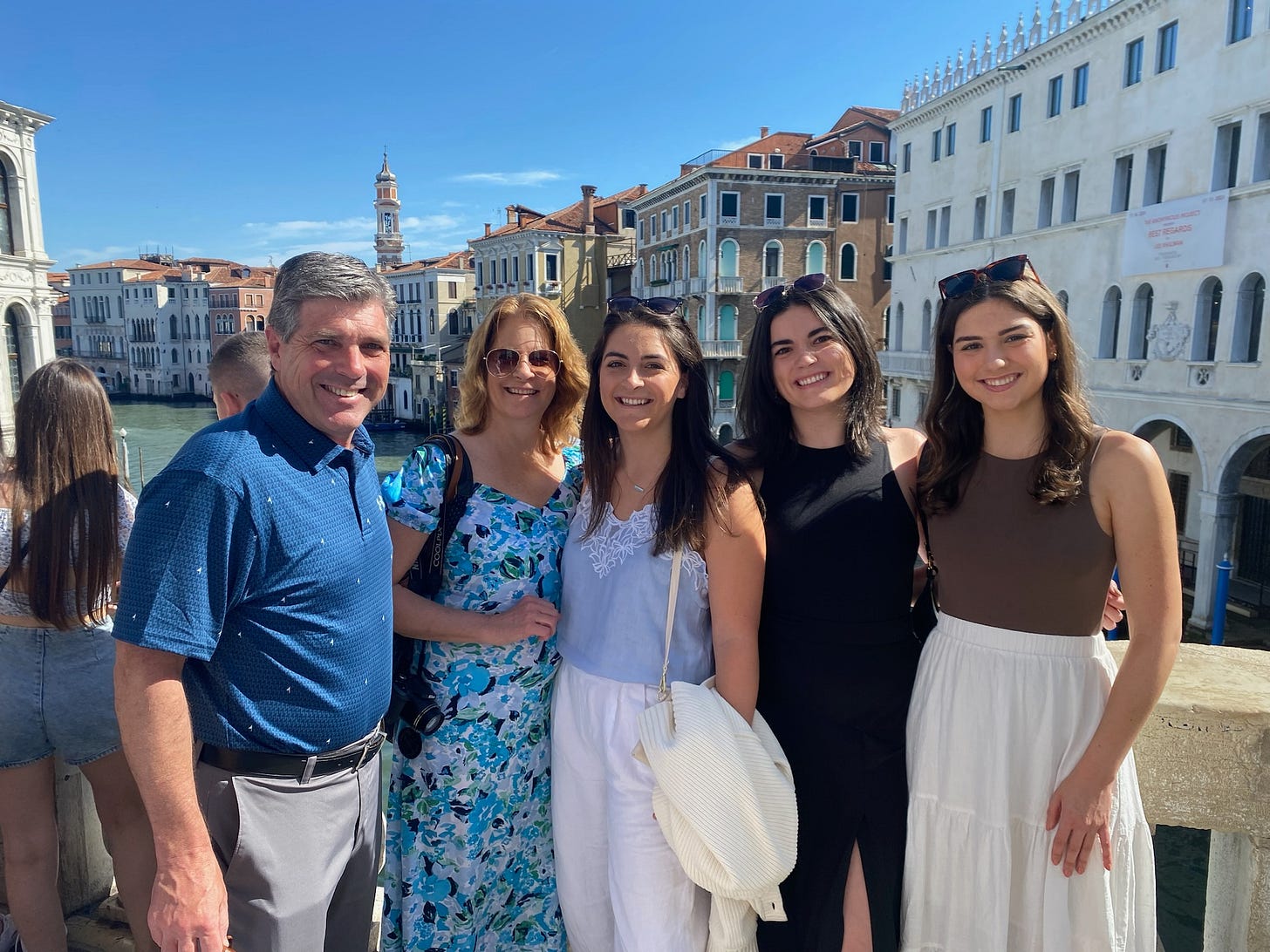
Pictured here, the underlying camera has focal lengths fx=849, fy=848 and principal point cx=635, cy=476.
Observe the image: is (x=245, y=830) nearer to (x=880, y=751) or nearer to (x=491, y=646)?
(x=491, y=646)

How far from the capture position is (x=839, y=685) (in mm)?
1708

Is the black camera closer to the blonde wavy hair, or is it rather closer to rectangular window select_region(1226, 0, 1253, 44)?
the blonde wavy hair

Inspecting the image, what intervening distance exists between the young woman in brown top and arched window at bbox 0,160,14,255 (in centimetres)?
2502

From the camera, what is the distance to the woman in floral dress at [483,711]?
1.81 metres

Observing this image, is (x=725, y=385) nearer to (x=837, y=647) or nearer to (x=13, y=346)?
(x=13, y=346)

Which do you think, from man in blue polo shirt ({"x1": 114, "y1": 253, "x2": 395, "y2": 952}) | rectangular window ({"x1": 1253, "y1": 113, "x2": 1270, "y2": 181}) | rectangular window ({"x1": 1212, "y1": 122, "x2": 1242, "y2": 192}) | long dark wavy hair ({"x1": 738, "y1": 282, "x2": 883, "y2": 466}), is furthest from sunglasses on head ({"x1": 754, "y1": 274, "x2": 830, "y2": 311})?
rectangular window ({"x1": 1212, "y1": 122, "x2": 1242, "y2": 192})

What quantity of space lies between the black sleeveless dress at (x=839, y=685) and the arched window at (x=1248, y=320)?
13.7 m

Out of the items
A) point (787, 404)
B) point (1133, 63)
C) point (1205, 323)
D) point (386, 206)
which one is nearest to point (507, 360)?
point (787, 404)

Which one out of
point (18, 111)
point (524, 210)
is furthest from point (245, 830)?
point (524, 210)

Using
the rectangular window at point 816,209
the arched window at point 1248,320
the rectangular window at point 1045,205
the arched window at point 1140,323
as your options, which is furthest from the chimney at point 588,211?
the arched window at point 1248,320

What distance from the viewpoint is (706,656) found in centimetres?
176

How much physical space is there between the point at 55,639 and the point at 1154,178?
16.8 meters

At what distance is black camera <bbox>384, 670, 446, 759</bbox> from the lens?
1.80 m

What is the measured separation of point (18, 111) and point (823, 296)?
83.1 feet
